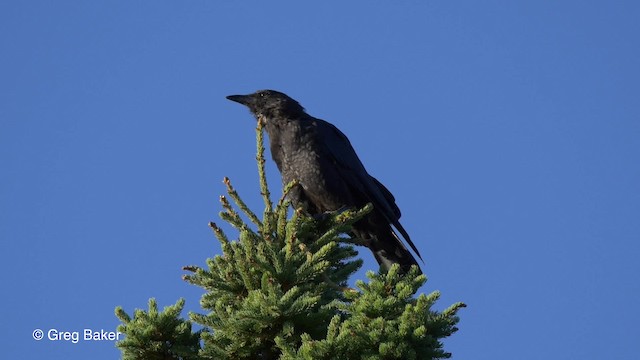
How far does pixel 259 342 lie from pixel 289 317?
Answer: 201 mm

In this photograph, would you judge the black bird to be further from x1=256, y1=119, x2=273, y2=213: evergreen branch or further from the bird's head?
x1=256, y1=119, x2=273, y2=213: evergreen branch

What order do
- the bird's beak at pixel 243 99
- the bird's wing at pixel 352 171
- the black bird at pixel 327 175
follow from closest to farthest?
the black bird at pixel 327 175
the bird's wing at pixel 352 171
the bird's beak at pixel 243 99

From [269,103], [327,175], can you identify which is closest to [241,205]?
[327,175]

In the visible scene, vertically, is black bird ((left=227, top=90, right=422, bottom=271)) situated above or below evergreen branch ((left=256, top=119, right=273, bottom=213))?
above

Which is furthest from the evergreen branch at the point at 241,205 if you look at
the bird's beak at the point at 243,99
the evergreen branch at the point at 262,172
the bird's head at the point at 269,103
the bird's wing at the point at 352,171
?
the bird's beak at the point at 243,99

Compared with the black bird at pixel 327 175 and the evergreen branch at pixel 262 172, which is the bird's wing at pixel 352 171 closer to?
the black bird at pixel 327 175

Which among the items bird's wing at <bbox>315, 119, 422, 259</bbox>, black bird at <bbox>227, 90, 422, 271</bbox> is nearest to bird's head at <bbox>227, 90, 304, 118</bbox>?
black bird at <bbox>227, 90, 422, 271</bbox>

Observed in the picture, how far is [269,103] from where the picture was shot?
26.8 feet

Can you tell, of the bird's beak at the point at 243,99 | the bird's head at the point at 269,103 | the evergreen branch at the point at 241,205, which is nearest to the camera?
the evergreen branch at the point at 241,205

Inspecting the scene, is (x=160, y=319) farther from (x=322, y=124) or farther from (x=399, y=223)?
(x=322, y=124)

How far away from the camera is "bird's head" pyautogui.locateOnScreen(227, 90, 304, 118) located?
8.00 metres

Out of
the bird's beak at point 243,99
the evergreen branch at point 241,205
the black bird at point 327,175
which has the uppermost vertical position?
the bird's beak at point 243,99

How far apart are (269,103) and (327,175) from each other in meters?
1.07

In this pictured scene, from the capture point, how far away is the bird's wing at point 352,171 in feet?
25.1
